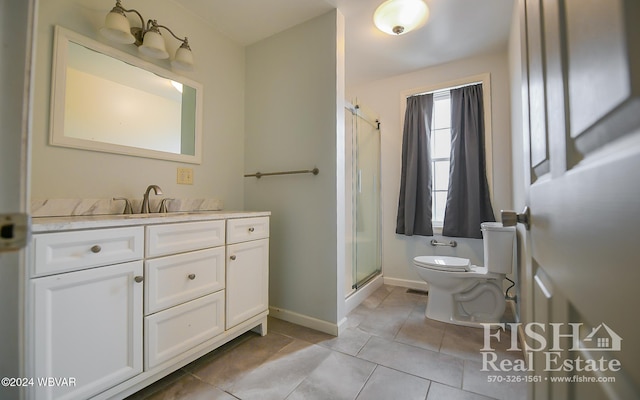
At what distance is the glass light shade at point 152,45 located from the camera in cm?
157

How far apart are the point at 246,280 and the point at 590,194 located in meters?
1.69

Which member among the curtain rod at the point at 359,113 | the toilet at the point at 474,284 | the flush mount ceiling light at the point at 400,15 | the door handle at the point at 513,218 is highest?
the flush mount ceiling light at the point at 400,15

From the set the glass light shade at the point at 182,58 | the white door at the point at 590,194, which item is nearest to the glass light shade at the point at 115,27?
the glass light shade at the point at 182,58

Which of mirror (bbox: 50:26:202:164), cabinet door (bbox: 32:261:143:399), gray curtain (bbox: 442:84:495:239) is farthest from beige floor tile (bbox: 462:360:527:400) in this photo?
mirror (bbox: 50:26:202:164)

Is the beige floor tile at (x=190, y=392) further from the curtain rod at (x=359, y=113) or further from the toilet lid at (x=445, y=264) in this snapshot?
the curtain rod at (x=359, y=113)

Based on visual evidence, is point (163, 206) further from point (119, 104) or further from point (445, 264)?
point (445, 264)

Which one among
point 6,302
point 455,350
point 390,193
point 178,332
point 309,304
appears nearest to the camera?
point 6,302

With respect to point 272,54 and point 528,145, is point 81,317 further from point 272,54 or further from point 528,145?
point 272,54

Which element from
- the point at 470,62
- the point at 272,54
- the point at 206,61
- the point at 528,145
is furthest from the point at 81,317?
the point at 470,62

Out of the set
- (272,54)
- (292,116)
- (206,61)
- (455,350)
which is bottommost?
(455,350)

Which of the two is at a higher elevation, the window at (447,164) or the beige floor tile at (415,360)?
the window at (447,164)

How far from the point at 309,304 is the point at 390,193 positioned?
5.37 ft

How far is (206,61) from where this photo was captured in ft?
6.77

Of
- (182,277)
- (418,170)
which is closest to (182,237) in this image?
(182,277)
